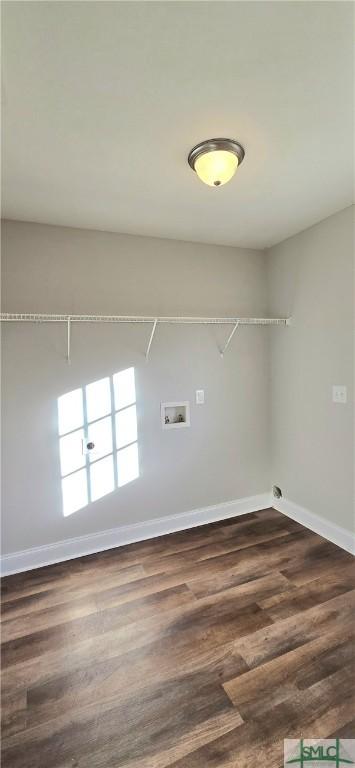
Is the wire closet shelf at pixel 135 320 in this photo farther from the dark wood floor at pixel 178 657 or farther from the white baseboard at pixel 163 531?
the dark wood floor at pixel 178 657


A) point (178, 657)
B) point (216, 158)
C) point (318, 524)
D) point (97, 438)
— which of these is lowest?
point (178, 657)

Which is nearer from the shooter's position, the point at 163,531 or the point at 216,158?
the point at 216,158

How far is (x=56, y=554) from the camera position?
232 cm

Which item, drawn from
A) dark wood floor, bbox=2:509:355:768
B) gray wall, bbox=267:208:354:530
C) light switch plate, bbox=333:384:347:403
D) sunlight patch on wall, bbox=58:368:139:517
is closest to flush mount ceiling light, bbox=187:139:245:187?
gray wall, bbox=267:208:354:530

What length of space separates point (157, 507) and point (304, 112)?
8.59ft

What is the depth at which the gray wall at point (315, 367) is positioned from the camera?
89.4 inches

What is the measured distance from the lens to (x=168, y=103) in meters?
1.25

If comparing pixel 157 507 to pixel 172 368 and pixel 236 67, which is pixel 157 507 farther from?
pixel 236 67

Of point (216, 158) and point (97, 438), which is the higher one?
point (216, 158)

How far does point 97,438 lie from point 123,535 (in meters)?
0.82

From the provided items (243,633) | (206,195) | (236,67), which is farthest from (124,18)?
(243,633)

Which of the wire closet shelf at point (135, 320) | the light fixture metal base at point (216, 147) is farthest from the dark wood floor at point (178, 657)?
the light fixture metal base at point (216, 147)

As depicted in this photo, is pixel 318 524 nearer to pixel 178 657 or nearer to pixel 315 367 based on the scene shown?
pixel 315 367

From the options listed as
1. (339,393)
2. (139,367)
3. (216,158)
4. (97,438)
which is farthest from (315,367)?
(97,438)
